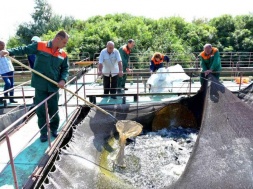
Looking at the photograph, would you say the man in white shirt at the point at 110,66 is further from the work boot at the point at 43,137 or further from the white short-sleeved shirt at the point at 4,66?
the white short-sleeved shirt at the point at 4,66

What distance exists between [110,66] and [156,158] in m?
2.89

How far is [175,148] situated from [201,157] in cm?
214

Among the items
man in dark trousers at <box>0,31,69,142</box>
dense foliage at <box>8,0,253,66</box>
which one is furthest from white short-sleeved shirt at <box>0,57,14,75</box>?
dense foliage at <box>8,0,253,66</box>

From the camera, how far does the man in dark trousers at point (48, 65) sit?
12.1 feet

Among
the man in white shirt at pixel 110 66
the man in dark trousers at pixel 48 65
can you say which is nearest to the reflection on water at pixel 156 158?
the man in dark trousers at pixel 48 65

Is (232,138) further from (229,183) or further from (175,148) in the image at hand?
(175,148)

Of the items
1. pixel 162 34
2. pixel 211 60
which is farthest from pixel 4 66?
pixel 162 34

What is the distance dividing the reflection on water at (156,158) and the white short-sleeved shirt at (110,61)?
2.00m

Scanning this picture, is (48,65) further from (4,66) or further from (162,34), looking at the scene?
(162,34)

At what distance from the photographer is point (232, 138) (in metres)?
3.20

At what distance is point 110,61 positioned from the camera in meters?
6.25

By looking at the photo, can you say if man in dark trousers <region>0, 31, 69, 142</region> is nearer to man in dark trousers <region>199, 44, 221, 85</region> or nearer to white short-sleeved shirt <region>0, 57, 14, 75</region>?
white short-sleeved shirt <region>0, 57, 14, 75</region>

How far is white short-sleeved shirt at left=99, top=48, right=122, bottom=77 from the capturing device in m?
6.19

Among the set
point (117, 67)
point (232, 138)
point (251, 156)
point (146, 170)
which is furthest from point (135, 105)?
point (251, 156)
